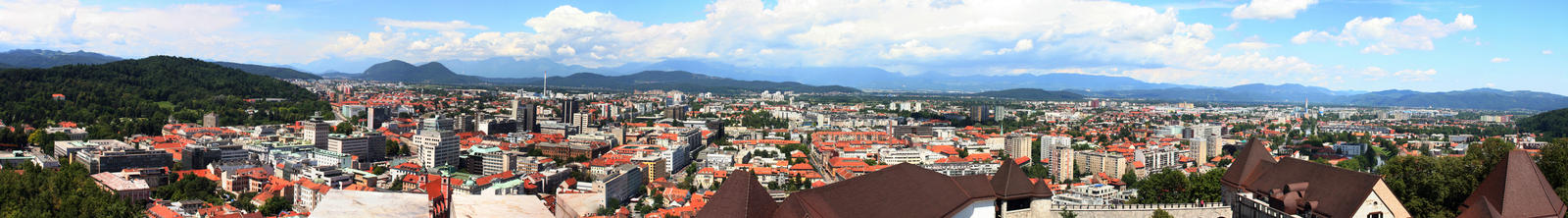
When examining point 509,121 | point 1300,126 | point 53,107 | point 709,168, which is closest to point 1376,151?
point 1300,126

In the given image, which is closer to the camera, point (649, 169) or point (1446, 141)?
point (649, 169)

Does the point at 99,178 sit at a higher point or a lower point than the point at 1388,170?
lower

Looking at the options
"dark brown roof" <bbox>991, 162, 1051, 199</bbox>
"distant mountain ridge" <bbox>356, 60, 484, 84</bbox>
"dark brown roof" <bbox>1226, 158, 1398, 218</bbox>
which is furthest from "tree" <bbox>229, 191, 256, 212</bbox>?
"distant mountain ridge" <bbox>356, 60, 484, 84</bbox>

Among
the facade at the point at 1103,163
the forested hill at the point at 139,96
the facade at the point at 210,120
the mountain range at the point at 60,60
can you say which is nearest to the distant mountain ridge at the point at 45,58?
the mountain range at the point at 60,60

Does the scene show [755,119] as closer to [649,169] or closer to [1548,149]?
[649,169]

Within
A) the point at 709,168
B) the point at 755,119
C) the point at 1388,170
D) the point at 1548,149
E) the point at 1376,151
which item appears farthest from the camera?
the point at 755,119

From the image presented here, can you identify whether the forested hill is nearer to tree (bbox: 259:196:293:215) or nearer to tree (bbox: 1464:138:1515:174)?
tree (bbox: 259:196:293:215)

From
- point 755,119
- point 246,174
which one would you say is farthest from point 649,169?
point 755,119

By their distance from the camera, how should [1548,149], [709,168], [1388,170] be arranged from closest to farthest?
[1548,149], [1388,170], [709,168]
